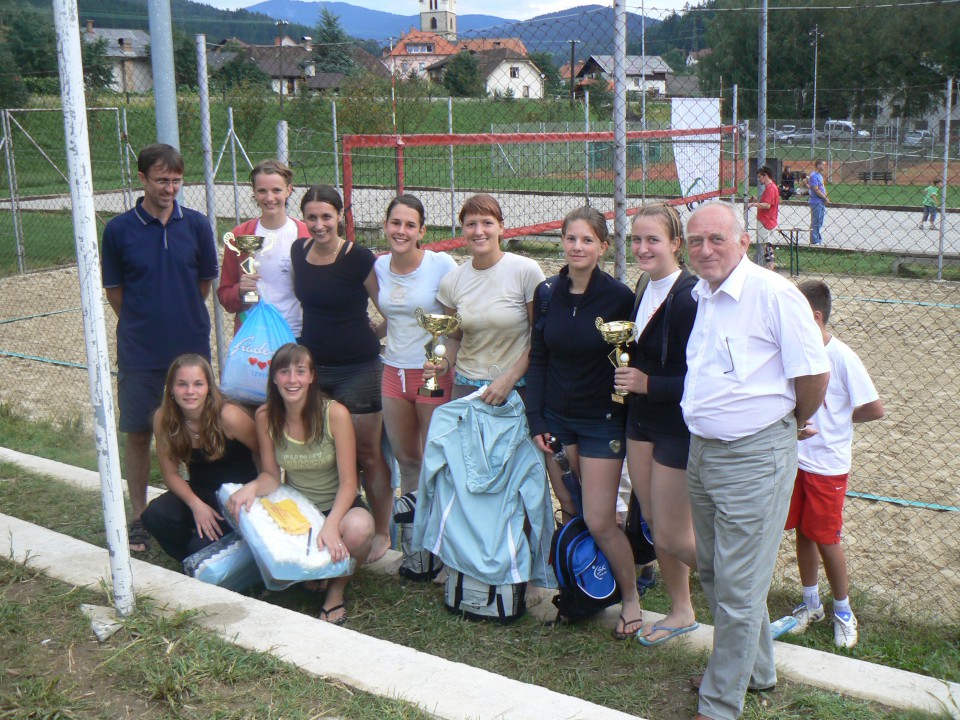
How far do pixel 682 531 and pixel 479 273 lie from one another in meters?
1.40

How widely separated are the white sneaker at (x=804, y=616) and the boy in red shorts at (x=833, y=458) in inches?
4.2

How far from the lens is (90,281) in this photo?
3414 mm

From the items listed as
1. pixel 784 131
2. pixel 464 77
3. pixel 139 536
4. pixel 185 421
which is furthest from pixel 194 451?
pixel 784 131

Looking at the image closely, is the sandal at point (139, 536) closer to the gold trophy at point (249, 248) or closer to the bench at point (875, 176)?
the gold trophy at point (249, 248)

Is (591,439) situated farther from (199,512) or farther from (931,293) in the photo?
(931,293)

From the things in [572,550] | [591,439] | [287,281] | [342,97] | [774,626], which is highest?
[342,97]

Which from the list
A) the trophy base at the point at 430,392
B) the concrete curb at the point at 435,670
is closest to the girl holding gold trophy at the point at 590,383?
the concrete curb at the point at 435,670

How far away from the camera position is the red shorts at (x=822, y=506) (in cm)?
378

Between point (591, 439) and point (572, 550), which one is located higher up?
point (591, 439)

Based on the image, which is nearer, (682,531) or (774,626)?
(682,531)

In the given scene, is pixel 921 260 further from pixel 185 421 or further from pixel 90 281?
pixel 90 281

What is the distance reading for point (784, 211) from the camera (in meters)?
21.7

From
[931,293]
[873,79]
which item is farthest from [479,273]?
[873,79]

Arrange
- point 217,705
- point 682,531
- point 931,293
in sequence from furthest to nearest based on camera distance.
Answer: point 931,293 < point 682,531 < point 217,705
